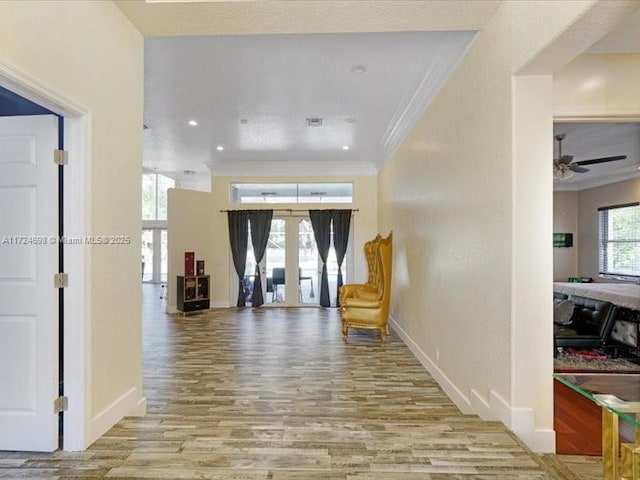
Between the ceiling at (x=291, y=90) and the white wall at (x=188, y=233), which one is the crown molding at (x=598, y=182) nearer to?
the ceiling at (x=291, y=90)

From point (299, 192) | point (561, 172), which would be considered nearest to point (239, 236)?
point (299, 192)

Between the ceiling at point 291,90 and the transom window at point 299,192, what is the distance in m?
1.12

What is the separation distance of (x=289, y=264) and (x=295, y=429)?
18.2ft

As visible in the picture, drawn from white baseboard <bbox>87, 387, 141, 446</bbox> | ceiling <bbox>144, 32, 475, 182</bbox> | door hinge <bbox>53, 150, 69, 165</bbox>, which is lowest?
white baseboard <bbox>87, 387, 141, 446</bbox>

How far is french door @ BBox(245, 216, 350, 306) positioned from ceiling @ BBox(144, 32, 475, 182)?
1769 mm

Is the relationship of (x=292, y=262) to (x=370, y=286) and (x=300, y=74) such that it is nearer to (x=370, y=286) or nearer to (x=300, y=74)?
(x=370, y=286)

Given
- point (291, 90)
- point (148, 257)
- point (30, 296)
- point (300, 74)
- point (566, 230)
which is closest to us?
point (30, 296)

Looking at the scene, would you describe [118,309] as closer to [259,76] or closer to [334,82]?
[259,76]

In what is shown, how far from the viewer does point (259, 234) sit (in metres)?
7.67

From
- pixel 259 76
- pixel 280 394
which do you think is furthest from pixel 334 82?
pixel 280 394

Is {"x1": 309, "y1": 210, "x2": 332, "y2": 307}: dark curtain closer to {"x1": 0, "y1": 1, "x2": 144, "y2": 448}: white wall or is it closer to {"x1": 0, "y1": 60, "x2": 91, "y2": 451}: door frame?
{"x1": 0, "y1": 1, "x2": 144, "y2": 448}: white wall

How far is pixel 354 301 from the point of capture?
4988 mm

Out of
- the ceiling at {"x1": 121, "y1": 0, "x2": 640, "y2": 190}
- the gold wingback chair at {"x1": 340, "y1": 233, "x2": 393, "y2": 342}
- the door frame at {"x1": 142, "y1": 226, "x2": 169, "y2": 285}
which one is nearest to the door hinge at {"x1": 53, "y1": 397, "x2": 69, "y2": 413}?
the ceiling at {"x1": 121, "y1": 0, "x2": 640, "y2": 190}

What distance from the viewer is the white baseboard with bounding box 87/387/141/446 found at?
2076 millimetres
